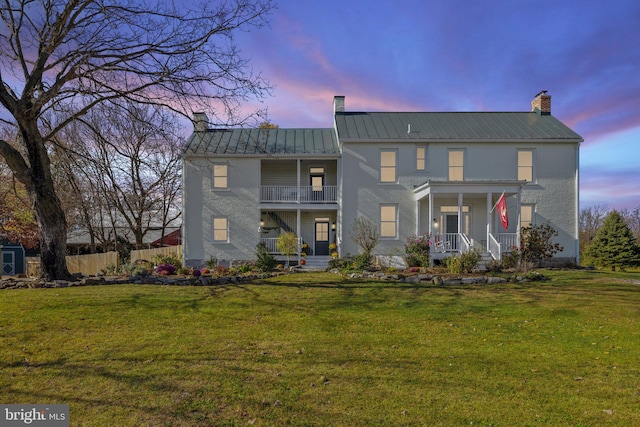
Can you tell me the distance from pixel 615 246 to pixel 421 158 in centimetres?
1160

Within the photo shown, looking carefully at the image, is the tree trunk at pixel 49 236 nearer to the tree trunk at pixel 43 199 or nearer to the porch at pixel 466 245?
the tree trunk at pixel 43 199

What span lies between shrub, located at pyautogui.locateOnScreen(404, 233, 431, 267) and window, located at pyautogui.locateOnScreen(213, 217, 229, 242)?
360 inches

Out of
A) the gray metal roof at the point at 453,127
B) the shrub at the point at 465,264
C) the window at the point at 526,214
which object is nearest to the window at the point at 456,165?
the gray metal roof at the point at 453,127

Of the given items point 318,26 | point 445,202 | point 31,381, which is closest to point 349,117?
point 445,202

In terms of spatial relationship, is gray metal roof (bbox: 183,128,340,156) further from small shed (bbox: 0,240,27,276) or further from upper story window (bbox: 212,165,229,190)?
small shed (bbox: 0,240,27,276)

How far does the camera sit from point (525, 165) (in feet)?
63.6

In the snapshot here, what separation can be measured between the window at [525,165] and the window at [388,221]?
651 centimetres

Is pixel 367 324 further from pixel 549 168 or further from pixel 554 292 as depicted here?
pixel 549 168

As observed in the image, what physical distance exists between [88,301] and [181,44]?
6.28m

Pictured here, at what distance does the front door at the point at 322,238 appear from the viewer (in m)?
21.6

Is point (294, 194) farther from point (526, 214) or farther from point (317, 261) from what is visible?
point (526, 214)

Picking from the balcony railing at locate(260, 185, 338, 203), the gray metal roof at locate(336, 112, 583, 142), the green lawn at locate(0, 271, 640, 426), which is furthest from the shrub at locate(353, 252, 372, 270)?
the gray metal roof at locate(336, 112, 583, 142)

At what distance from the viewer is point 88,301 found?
8102 millimetres

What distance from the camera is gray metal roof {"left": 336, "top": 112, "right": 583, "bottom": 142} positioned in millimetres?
19250
